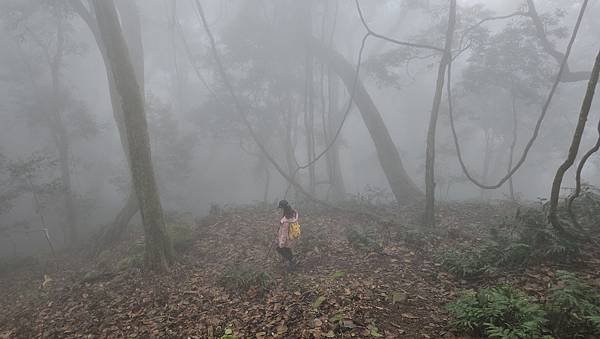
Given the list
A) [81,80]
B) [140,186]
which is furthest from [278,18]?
[81,80]

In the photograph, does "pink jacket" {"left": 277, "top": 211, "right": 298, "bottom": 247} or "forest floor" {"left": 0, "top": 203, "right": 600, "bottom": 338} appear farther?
"pink jacket" {"left": 277, "top": 211, "right": 298, "bottom": 247}

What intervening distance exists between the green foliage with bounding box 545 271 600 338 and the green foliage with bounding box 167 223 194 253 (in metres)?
8.42

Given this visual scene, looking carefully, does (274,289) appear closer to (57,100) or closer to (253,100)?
(253,100)

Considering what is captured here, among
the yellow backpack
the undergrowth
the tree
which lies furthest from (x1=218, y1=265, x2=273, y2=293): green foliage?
the tree

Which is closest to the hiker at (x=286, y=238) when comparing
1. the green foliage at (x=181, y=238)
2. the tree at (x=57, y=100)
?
the green foliage at (x=181, y=238)

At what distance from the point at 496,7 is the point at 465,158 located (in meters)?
16.5

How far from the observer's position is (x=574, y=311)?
4.48m

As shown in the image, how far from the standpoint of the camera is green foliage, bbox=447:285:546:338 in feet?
13.3

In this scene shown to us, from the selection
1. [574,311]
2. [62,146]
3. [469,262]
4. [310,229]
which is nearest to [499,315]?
[574,311]

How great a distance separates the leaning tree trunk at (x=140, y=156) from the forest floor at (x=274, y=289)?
0.58 meters

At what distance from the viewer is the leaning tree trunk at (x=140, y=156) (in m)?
9.05

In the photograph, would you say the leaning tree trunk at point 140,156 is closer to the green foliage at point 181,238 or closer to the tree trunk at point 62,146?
the green foliage at point 181,238

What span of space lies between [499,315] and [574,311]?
892mm

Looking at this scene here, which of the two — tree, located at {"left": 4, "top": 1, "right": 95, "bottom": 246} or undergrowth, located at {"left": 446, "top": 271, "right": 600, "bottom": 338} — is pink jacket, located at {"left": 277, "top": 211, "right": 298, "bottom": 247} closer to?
undergrowth, located at {"left": 446, "top": 271, "right": 600, "bottom": 338}
